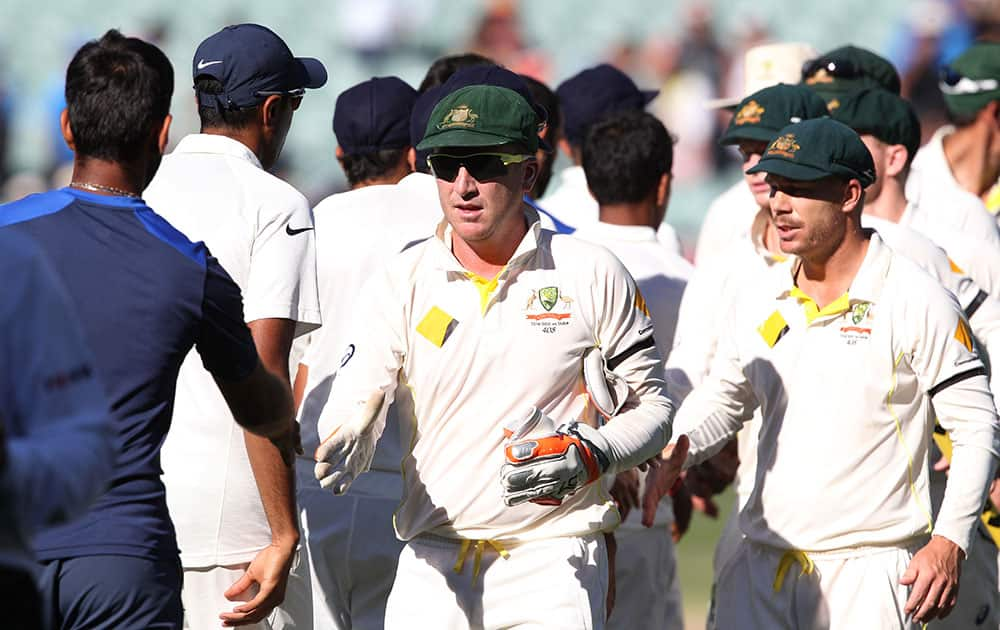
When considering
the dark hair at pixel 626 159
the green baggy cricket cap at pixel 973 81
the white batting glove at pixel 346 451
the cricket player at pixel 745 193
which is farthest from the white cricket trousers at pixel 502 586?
the green baggy cricket cap at pixel 973 81

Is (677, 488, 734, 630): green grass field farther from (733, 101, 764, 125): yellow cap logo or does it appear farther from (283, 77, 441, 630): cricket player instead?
(283, 77, 441, 630): cricket player

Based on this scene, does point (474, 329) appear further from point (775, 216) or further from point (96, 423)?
point (96, 423)

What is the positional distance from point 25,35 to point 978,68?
45.3ft

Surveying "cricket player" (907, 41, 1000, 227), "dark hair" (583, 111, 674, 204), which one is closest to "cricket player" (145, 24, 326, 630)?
"dark hair" (583, 111, 674, 204)

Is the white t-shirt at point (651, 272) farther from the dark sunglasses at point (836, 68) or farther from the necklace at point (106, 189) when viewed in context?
the necklace at point (106, 189)

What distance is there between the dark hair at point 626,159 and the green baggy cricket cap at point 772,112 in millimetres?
270

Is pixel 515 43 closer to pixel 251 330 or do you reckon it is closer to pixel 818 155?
pixel 818 155

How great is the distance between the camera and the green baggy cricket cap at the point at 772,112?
20.6 ft

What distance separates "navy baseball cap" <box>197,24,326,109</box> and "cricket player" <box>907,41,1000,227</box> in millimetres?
3805

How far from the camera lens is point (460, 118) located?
4.55 metres

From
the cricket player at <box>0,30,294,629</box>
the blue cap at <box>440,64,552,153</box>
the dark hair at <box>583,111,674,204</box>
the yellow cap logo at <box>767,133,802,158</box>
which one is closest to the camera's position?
the cricket player at <box>0,30,294,629</box>

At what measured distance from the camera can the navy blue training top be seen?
343cm

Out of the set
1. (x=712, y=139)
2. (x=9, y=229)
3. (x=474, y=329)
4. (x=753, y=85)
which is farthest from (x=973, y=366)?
(x=712, y=139)

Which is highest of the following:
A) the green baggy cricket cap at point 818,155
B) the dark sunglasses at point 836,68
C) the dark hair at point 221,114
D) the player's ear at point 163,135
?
the dark sunglasses at point 836,68
